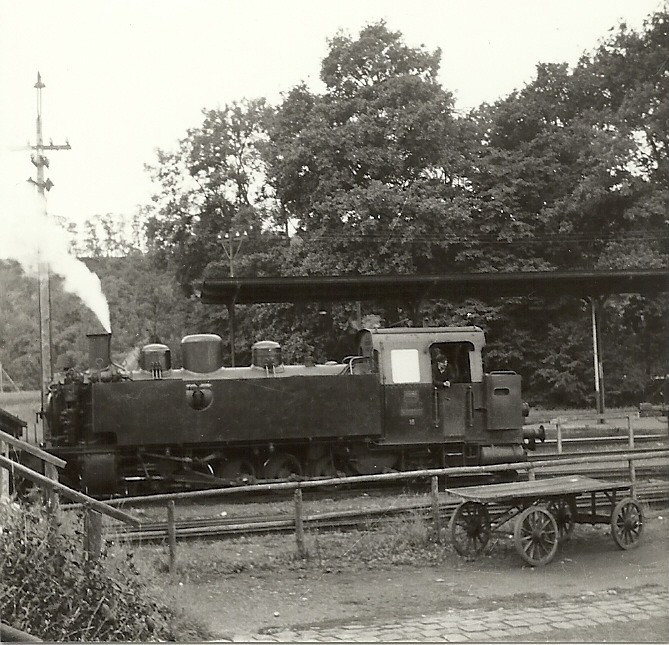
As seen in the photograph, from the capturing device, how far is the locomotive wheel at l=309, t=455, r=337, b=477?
43.5 feet

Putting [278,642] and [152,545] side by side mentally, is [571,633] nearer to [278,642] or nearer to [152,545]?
[278,642]

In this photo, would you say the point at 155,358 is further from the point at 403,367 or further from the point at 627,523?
the point at 627,523

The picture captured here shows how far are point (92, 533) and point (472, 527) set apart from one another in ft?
13.1

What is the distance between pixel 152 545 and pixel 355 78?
51.8ft

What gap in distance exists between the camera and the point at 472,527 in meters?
8.39

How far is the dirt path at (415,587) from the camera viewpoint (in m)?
6.48

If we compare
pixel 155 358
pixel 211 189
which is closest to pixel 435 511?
pixel 155 358

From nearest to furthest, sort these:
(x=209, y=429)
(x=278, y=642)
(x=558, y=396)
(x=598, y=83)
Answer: (x=278, y=642) < (x=209, y=429) < (x=598, y=83) < (x=558, y=396)

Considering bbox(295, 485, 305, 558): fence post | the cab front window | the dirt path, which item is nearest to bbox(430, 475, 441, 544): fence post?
the dirt path

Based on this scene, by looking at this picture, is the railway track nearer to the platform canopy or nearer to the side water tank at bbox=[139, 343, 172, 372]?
the side water tank at bbox=[139, 343, 172, 372]

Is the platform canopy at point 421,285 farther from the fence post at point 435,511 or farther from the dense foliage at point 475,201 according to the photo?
the fence post at point 435,511

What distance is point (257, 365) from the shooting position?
13367 mm

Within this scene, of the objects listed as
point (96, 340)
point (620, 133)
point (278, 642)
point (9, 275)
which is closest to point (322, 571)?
point (278, 642)

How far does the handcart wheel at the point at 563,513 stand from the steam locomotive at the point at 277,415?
14.6ft
